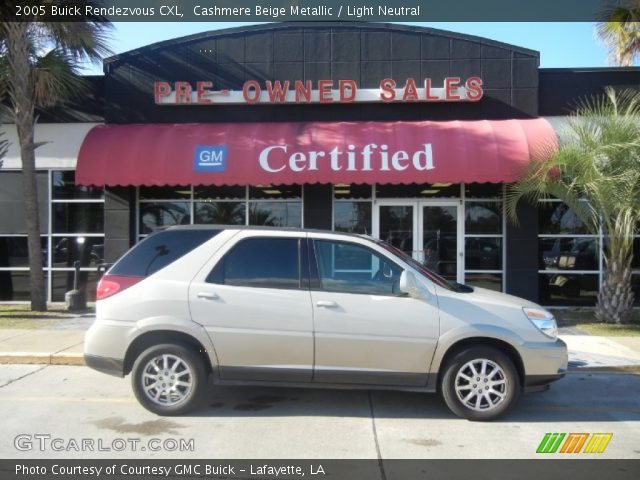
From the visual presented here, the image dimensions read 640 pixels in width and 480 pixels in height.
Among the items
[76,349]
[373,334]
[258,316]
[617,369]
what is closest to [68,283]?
[76,349]

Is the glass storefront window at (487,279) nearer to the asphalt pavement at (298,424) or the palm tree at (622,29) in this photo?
the asphalt pavement at (298,424)

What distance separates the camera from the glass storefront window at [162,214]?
12940 millimetres

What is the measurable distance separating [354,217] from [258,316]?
24.1 feet

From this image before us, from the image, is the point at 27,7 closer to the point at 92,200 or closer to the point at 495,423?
the point at 92,200

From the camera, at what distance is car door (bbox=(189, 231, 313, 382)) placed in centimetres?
541

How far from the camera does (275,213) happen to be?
12695mm

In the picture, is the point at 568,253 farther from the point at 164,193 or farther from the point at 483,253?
the point at 164,193

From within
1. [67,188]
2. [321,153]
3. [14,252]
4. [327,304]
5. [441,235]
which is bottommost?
[327,304]

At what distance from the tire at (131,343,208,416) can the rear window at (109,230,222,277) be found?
812 millimetres

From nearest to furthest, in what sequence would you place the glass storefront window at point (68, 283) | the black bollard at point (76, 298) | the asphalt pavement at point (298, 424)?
1. the asphalt pavement at point (298, 424)
2. the black bollard at point (76, 298)
3. the glass storefront window at point (68, 283)

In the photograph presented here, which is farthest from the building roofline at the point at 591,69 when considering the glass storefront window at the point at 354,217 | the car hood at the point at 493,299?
the car hood at the point at 493,299

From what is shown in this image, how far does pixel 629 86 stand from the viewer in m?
12.2

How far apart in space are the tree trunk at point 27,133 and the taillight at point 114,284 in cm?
697

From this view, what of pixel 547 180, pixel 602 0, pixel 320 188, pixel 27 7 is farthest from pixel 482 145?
pixel 27 7
